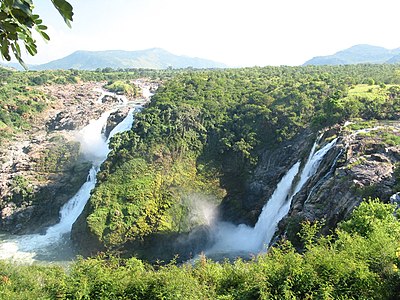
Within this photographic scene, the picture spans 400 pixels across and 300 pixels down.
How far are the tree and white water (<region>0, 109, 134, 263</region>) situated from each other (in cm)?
2265

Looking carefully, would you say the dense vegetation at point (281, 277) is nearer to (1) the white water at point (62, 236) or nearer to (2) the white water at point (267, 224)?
(2) the white water at point (267, 224)

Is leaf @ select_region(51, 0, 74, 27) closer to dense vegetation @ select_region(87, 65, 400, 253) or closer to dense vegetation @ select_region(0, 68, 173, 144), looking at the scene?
dense vegetation @ select_region(87, 65, 400, 253)

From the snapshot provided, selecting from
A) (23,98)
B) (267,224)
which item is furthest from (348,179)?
(23,98)

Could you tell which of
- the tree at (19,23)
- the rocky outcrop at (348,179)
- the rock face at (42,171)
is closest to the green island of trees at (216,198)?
the rocky outcrop at (348,179)

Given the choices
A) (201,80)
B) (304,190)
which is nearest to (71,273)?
(304,190)

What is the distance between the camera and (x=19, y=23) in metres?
1.94

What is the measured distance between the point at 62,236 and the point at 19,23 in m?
25.5

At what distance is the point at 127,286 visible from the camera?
31.8 feet

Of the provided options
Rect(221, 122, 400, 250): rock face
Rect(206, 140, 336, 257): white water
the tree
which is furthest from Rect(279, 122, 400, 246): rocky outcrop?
the tree

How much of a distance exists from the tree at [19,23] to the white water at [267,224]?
19102mm

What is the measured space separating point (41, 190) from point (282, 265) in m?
24.9

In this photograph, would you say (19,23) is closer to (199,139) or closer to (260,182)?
(260,182)

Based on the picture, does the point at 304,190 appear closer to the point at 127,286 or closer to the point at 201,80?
the point at 127,286

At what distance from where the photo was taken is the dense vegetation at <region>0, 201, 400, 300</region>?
773cm
